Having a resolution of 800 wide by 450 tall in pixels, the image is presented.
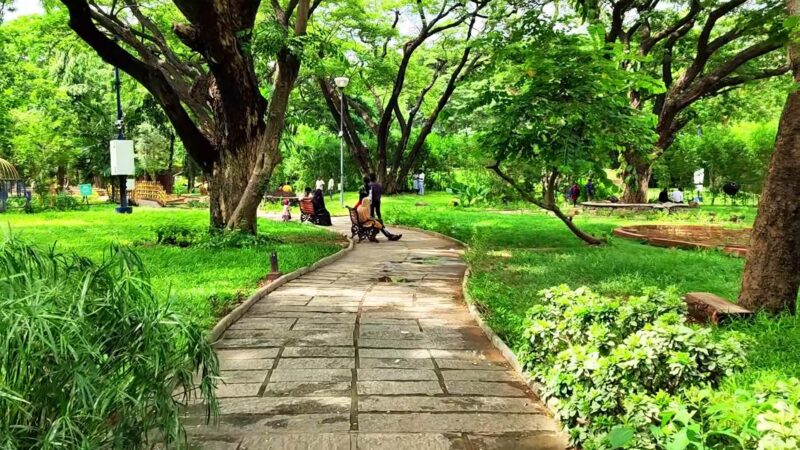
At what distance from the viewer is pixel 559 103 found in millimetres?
9195

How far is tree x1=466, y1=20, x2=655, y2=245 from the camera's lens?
9.06m

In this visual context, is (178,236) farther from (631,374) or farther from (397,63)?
(397,63)

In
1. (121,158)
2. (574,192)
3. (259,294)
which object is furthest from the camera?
(574,192)

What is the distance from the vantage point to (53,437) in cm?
218

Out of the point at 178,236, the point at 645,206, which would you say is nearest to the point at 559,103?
the point at 178,236

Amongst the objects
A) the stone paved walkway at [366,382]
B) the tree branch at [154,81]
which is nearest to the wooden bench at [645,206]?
the tree branch at [154,81]

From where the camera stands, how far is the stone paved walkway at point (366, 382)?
3.53 m

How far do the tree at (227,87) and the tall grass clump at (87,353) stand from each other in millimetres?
7898

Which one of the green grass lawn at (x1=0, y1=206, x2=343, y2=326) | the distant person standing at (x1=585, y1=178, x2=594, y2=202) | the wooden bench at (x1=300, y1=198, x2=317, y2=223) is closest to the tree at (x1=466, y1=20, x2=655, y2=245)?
the green grass lawn at (x1=0, y1=206, x2=343, y2=326)

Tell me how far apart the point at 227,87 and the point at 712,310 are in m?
9.27

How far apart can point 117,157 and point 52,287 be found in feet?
53.1

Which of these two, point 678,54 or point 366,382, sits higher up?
point 678,54

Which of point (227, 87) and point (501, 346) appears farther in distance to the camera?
point (227, 87)

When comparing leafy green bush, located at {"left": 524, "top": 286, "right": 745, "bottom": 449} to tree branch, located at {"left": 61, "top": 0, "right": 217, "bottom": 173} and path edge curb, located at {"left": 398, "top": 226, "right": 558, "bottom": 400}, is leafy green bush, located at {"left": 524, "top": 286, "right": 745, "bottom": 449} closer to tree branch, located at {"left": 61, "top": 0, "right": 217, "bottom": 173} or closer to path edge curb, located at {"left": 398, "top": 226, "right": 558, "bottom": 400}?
path edge curb, located at {"left": 398, "top": 226, "right": 558, "bottom": 400}
